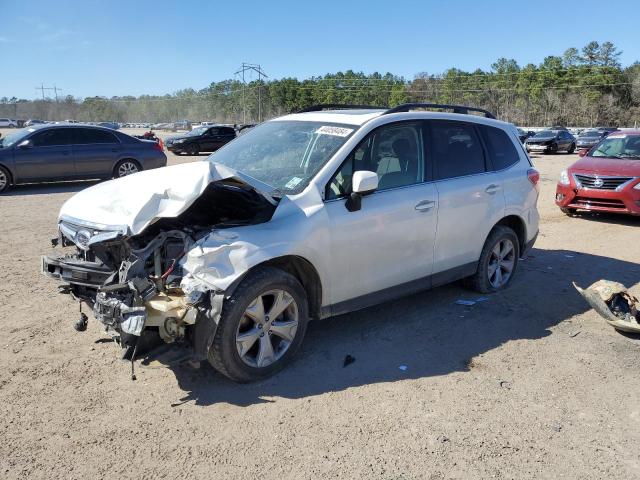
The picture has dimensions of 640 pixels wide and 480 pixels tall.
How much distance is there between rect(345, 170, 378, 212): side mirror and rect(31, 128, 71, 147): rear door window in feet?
36.9

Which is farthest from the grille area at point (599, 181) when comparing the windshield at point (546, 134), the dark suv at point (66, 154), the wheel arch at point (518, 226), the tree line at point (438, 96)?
the tree line at point (438, 96)

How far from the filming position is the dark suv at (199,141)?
2677cm

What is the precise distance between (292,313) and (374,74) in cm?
11322

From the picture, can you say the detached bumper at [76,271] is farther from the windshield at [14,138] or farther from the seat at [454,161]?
the windshield at [14,138]

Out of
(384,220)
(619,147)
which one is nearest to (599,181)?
(619,147)

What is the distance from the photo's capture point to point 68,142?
42.9 ft

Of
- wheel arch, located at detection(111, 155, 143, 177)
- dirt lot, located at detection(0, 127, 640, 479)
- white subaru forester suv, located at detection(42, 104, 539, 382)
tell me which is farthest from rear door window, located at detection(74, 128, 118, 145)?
white subaru forester suv, located at detection(42, 104, 539, 382)

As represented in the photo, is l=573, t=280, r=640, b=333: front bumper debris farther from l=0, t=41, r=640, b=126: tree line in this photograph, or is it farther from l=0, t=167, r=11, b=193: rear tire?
l=0, t=41, r=640, b=126: tree line

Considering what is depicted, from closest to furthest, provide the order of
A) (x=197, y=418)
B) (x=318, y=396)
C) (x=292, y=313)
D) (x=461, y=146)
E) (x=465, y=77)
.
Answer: (x=197, y=418) < (x=318, y=396) < (x=292, y=313) < (x=461, y=146) < (x=465, y=77)

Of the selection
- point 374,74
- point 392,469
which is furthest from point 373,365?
point 374,74

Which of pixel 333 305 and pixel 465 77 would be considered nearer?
pixel 333 305

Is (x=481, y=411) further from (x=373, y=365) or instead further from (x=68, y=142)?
(x=68, y=142)

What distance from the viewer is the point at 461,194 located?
16.6 feet

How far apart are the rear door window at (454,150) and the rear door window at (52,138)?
36.0 feet
